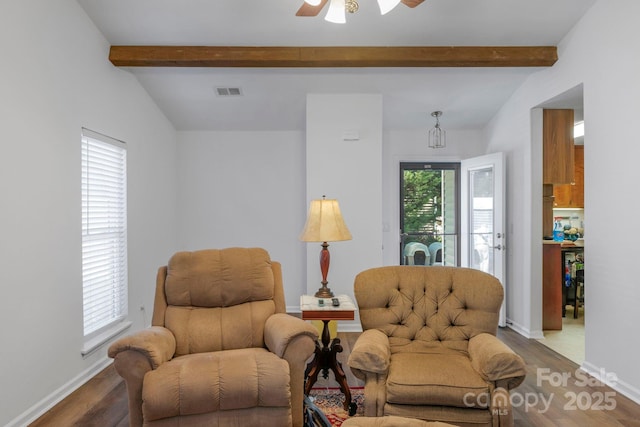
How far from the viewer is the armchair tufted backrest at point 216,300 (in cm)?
246

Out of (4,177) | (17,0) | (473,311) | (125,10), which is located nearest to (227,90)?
(125,10)

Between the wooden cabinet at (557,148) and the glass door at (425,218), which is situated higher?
the wooden cabinet at (557,148)

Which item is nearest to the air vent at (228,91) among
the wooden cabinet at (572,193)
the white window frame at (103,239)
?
the white window frame at (103,239)

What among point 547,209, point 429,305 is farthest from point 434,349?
point 547,209

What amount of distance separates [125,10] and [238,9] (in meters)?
0.90

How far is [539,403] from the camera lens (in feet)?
8.86

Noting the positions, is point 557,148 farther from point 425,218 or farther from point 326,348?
point 326,348

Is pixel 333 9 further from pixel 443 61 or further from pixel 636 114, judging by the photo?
pixel 636 114

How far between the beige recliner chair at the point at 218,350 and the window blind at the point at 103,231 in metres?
1.14

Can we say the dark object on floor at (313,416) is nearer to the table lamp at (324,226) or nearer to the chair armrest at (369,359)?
the chair armrest at (369,359)

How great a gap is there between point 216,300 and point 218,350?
31 cm

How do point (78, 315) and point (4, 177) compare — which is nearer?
point (4, 177)

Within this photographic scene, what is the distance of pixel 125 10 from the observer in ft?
10.5

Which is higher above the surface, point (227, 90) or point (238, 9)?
point (238, 9)
